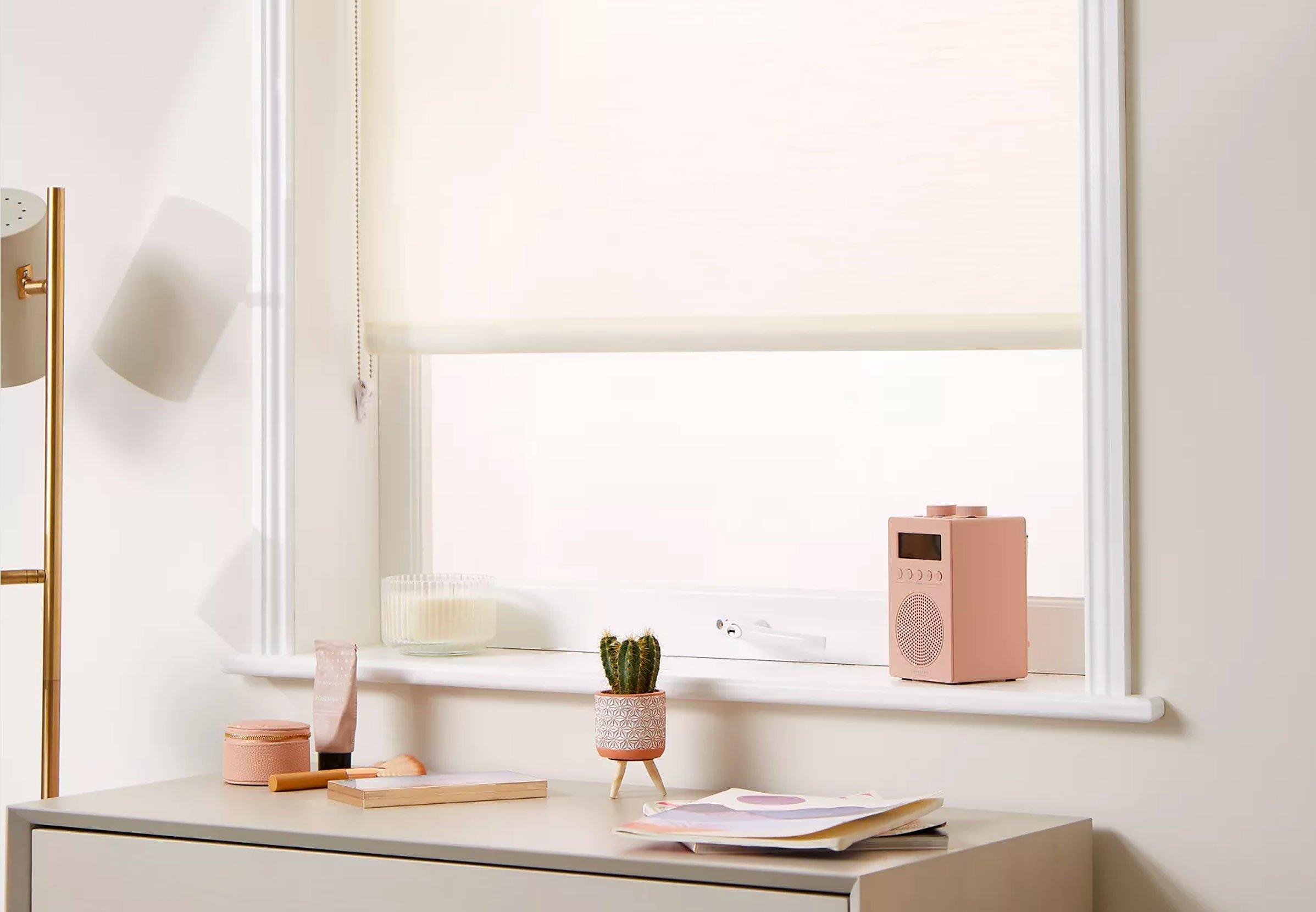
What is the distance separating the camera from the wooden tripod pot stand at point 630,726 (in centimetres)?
156

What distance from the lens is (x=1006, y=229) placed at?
1.73 m

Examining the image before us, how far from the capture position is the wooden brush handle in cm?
165

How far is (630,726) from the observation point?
5.12 ft

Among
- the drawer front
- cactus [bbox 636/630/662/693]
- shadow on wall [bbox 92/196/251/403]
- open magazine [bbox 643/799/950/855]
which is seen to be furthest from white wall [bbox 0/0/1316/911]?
shadow on wall [bbox 92/196/251/403]

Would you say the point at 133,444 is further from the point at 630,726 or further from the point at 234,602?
the point at 630,726

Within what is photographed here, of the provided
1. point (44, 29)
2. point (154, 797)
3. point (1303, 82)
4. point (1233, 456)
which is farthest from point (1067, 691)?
point (44, 29)

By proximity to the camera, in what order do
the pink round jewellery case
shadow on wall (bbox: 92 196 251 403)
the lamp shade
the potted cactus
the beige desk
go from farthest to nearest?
shadow on wall (bbox: 92 196 251 403), the lamp shade, the pink round jewellery case, the potted cactus, the beige desk

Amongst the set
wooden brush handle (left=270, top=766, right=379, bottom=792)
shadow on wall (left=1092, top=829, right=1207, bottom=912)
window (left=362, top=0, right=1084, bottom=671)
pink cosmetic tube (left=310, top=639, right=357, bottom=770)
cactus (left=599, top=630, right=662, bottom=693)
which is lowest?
shadow on wall (left=1092, top=829, right=1207, bottom=912)

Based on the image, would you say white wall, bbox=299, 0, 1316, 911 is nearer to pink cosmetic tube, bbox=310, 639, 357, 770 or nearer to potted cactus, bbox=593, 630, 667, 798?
potted cactus, bbox=593, 630, 667, 798

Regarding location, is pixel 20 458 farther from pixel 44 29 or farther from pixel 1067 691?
pixel 1067 691

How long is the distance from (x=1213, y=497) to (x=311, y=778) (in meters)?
1.01

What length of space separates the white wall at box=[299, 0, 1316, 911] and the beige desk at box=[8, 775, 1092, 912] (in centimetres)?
7

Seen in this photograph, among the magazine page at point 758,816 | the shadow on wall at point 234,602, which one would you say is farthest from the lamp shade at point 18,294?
the magazine page at point 758,816

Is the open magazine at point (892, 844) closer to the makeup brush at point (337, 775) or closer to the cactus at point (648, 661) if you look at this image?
the cactus at point (648, 661)
